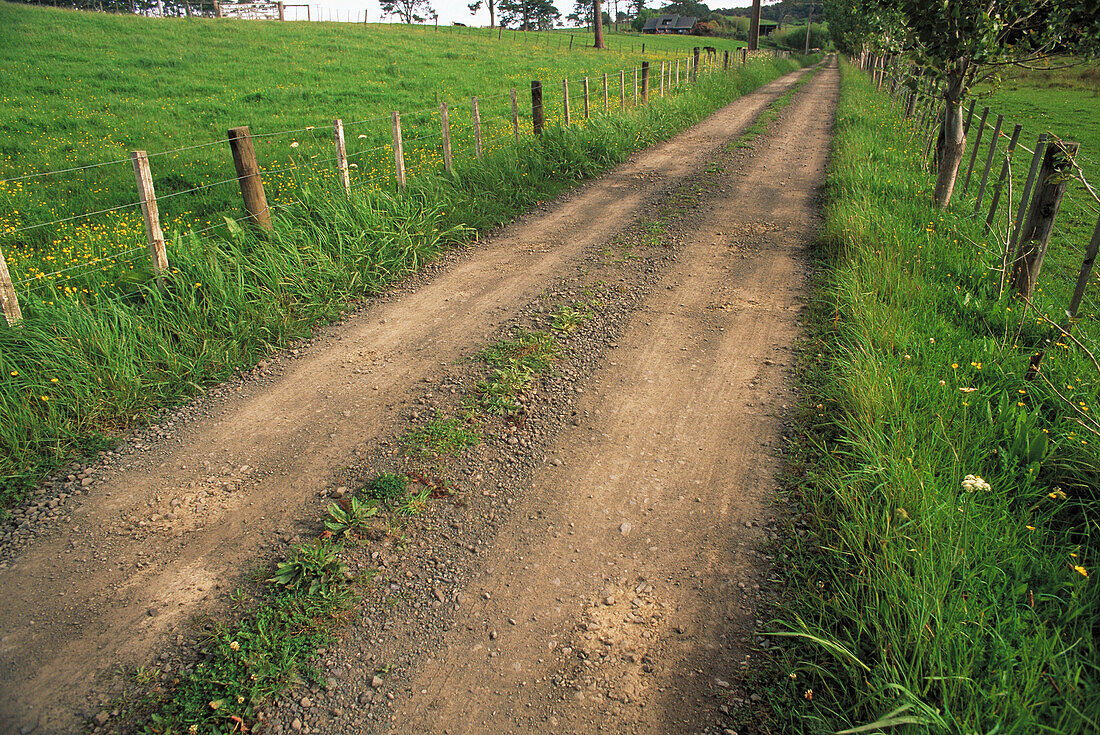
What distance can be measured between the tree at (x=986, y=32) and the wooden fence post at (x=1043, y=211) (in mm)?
2206

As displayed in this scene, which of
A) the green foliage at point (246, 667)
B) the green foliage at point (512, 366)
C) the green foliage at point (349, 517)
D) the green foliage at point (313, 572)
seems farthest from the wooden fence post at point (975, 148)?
the green foliage at point (246, 667)

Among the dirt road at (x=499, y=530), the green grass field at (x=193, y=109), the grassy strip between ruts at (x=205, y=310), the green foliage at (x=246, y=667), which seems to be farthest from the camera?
the green grass field at (x=193, y=109)

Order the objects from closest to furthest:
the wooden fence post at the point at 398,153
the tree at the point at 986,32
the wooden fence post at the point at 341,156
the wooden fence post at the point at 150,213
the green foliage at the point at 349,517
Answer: the green foliage at the point at 349,517 → the wooden fence post at the point at 150,213 → the tree at the point at 986,32 → the wooden fence post at the point at 341,156 → the wooden fence post at the point at 398,153

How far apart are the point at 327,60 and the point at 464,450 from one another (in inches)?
1056

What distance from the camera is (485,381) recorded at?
508 centimetres

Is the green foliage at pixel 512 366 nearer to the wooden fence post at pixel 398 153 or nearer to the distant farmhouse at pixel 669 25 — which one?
the wooden fence post at pixel 398 153

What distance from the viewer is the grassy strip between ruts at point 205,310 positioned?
179 inches

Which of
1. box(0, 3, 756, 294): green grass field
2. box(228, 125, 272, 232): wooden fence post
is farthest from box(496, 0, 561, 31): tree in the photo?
box(228, 125, 272, 232): wooden fence post

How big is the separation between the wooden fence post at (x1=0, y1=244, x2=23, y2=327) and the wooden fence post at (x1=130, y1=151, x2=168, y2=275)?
1089mm

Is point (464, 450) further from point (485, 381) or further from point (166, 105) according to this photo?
point (166, 105)

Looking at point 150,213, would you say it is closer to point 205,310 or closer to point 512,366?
point 205,310

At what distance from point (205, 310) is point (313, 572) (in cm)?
349

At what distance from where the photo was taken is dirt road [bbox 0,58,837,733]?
110 inches

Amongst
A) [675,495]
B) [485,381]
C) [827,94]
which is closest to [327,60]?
[827,94]
